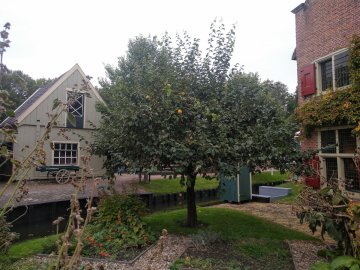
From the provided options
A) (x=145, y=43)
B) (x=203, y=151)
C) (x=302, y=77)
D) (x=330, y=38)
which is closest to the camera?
(x=203, y=151)

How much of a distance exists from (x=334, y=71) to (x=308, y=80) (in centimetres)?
108

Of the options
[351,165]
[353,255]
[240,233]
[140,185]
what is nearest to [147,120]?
[240,233]

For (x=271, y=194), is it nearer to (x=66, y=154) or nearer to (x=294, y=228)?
(x=294, y=228)

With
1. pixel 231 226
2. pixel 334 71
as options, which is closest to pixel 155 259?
pixel 231 226

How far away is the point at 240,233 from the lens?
6746 mm

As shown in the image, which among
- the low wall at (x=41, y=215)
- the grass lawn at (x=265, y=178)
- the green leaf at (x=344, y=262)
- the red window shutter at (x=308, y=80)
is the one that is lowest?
the low wall at (x=41, y=215)

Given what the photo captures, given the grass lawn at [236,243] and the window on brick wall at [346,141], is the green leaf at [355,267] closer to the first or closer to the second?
the grass lawn at [236,243]

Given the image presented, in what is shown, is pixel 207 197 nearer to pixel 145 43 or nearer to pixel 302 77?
pixel 302 77

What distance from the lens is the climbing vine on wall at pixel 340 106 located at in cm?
884

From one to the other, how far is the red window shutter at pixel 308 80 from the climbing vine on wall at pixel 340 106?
1.90 ft

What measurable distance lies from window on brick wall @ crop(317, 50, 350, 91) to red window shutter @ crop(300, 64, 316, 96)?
0.80ft

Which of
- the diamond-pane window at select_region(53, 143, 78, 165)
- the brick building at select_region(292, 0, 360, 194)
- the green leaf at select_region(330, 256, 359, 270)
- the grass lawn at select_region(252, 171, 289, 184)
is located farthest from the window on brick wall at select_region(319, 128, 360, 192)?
the diamond-pane window at select_region(53, 143, 78, 165)

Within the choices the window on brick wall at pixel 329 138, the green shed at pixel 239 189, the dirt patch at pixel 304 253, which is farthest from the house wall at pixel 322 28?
the dirt patch at pixel 304 253

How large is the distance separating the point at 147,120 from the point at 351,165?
24.9 ft
